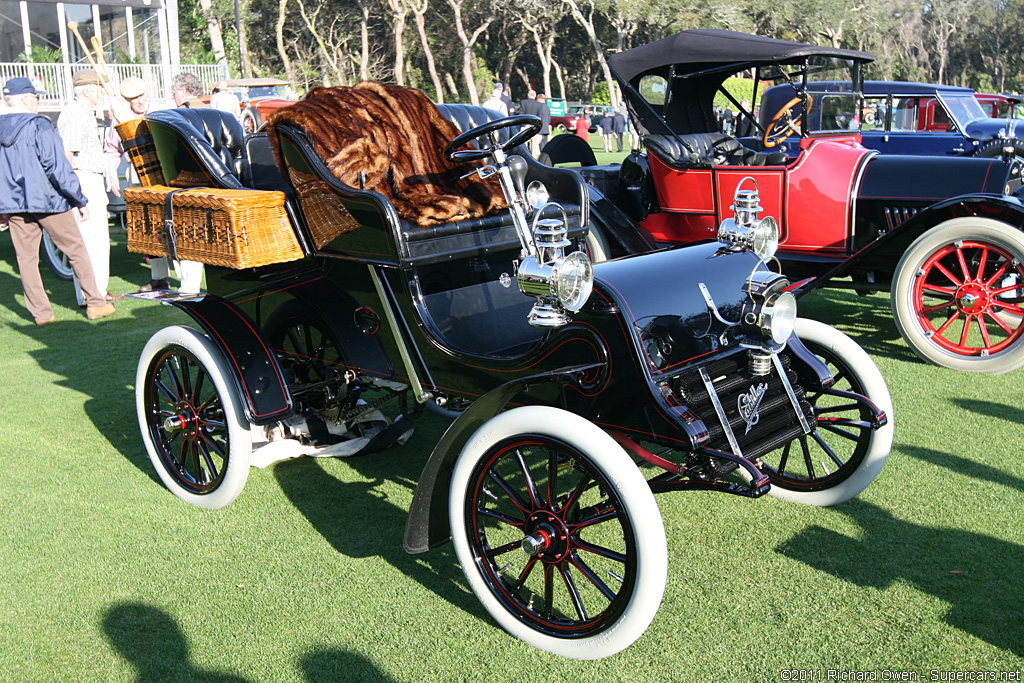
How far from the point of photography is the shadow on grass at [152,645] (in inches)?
94.7

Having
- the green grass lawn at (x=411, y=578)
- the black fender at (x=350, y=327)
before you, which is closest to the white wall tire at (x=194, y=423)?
the green grass lawn at (x=411, y=578)

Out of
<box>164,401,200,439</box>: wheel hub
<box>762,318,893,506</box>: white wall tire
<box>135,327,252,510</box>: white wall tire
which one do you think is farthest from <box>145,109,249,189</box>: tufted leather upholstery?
<box>762,318,893,506</box>: white wall tire

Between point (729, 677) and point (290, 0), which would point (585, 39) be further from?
point (729, 677)

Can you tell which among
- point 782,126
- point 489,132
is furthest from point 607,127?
point 489,132

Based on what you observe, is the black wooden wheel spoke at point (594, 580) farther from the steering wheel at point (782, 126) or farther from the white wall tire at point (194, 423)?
the steering wheel at point (782, 126)

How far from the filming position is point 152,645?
2562 mm

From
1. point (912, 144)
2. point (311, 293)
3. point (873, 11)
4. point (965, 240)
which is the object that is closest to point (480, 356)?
point (311, 293)

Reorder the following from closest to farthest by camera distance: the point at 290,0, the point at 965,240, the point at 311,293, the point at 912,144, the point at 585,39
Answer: the point at 311,293 → the point at 965,240 → the point at 912,144 → the point at 290,0 → the point at 585,39

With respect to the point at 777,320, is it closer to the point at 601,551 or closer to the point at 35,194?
the point at 601,551

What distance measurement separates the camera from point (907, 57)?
50125 mm

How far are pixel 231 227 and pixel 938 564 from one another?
2759 mm

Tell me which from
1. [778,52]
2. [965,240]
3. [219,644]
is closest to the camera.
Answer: [219,644]

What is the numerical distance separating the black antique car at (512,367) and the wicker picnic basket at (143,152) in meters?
0.15

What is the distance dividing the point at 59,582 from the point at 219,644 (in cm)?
78
